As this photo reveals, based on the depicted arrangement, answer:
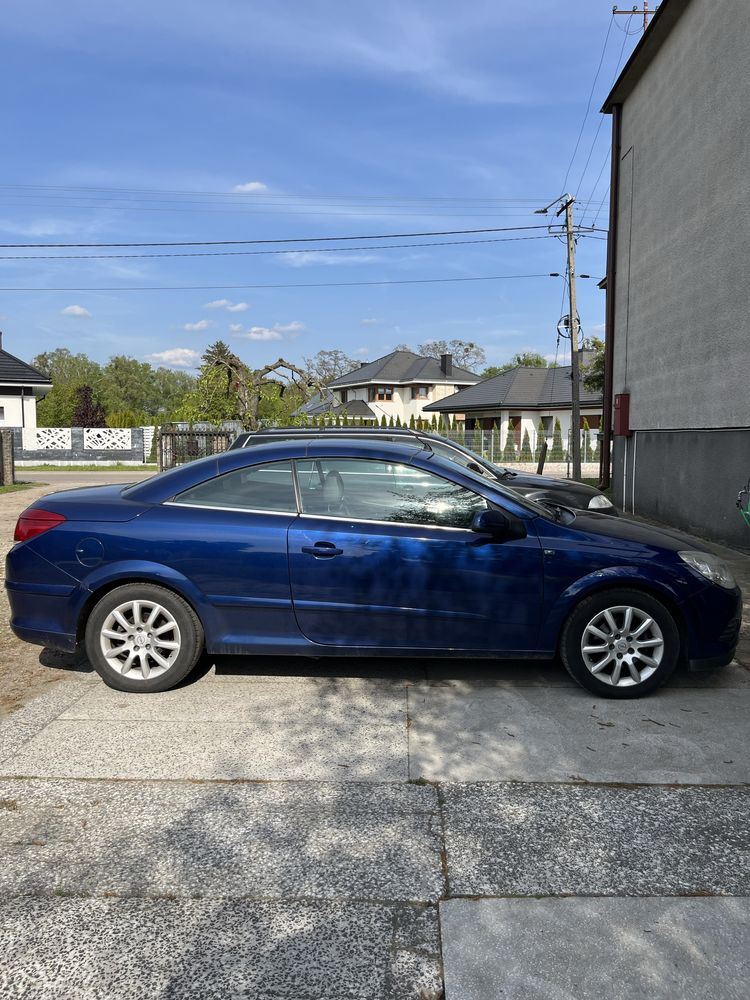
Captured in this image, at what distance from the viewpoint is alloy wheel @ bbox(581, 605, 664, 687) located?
15.4 ft

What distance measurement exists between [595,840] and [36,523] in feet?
12.0

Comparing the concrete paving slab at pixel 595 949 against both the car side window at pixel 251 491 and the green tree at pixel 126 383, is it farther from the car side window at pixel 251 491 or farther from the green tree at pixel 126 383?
Answer: the green tree at pixel 126 383

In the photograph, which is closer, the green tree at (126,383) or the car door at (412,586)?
the car door at (412,586)

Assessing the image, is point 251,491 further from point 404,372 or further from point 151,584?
point 404,372

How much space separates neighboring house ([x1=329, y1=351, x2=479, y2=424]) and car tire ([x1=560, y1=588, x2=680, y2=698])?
204ft

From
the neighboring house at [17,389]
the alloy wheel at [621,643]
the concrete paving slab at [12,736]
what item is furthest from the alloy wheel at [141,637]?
the neighboring house at [17,389]

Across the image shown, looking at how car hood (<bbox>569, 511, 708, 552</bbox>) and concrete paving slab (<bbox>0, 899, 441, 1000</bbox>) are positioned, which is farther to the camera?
car hood (<bbox>569, 511, 708, 552</bbox>)

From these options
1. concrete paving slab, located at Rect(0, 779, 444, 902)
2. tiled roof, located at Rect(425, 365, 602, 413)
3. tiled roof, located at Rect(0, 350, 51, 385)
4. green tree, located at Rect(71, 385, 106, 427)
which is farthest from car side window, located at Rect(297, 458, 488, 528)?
green tree, located at Rect(71, 385, 106, 427)

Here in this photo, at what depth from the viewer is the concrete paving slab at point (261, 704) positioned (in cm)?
445

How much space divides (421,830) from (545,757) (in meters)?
0.97

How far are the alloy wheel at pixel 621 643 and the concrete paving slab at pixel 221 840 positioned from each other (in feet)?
5.33

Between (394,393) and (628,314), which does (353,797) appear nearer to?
(628,314)

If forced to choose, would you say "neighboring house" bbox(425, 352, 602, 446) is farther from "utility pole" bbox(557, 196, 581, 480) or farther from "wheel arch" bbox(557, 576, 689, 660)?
"wheel arch" bbox(557, 576, 689, 660)

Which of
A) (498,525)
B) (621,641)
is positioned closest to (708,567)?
(621,641)
